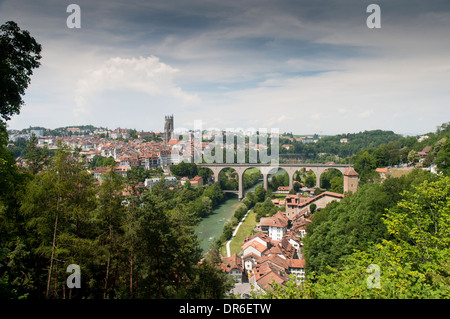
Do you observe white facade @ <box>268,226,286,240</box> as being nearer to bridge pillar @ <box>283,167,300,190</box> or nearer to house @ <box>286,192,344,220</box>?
house @ <box>286,192,344,220</box>

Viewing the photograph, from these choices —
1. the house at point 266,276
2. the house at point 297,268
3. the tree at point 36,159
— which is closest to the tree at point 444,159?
the house at point 297,268

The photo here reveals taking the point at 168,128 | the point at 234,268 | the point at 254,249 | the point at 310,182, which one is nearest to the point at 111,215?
the point at 234,268

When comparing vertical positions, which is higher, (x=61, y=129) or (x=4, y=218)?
(x=61, y=129)

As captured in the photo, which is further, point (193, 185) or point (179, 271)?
point (193, 185)

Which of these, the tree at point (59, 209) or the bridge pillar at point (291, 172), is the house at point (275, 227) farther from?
the tree at point (59, 209)

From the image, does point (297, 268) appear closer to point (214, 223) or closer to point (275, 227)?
point (275, 227)

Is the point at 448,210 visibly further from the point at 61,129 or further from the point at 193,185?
the point at 61,129
